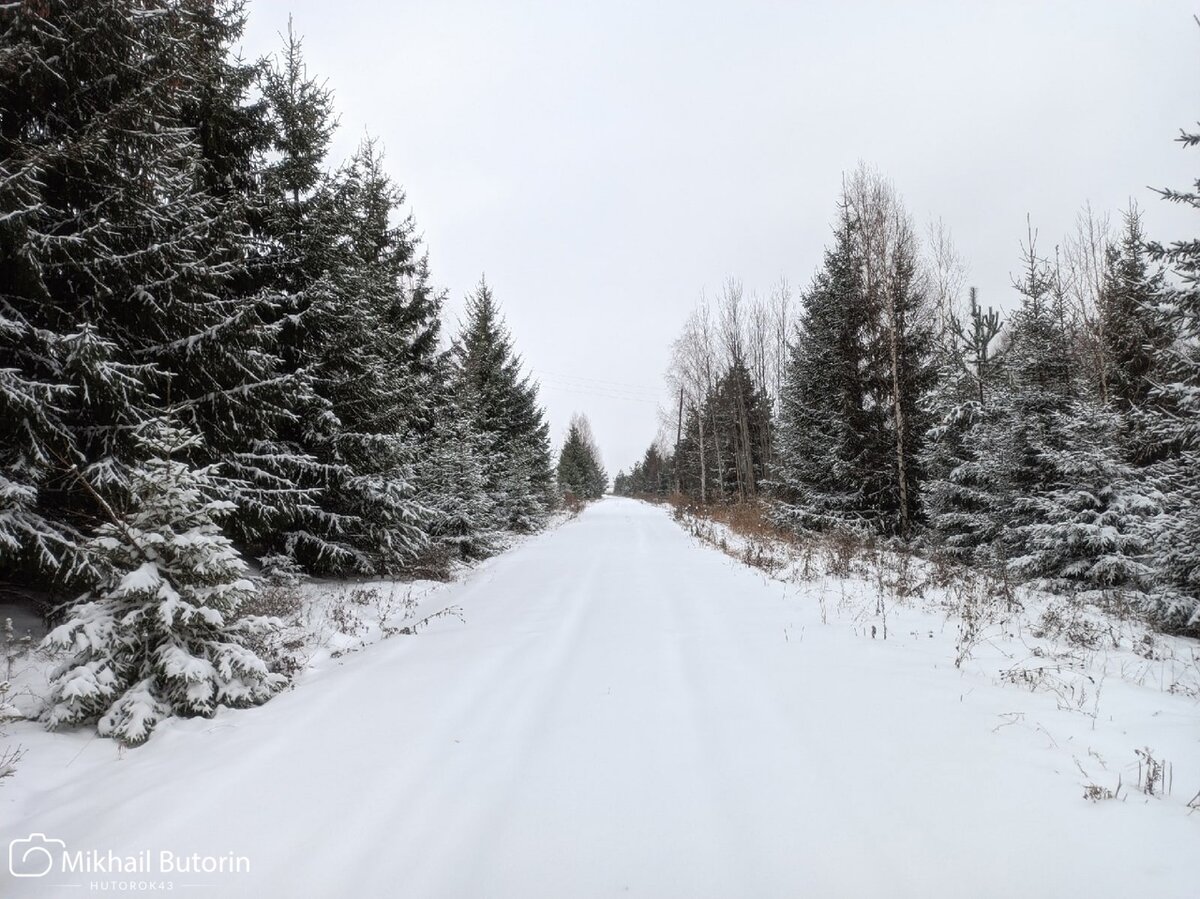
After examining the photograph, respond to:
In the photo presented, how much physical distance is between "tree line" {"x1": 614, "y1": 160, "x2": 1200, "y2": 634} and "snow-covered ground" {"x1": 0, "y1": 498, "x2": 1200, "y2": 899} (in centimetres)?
335

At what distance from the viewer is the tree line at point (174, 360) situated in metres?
3.71

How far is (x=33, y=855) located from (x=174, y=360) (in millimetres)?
5373

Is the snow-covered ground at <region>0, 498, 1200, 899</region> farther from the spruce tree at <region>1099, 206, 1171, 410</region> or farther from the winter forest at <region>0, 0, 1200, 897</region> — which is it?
the spruce tree at <region>1099, 206, 1171, 410</region>

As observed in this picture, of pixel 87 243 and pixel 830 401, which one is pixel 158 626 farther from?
pixel 830 401

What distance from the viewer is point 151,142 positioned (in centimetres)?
512

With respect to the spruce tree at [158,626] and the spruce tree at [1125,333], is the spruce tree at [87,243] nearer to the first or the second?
the spruce tree at [158,626]

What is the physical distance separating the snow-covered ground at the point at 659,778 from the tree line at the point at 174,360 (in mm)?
990

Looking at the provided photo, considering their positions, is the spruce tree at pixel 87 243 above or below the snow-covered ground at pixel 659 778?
above

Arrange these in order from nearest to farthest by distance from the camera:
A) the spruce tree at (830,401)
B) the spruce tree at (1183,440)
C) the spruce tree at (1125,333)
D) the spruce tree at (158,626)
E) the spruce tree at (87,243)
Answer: the spruce tree at (158,626), the spruce tree at (87,243), the spruce tree at (1183,440), the spruce tree at (1125,333), the spruce tree at (830,401)

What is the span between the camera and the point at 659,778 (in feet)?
9.69

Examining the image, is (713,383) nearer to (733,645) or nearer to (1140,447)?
(1140,447)

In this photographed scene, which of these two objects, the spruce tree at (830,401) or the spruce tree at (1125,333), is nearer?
the spruce tree at (1125,333)

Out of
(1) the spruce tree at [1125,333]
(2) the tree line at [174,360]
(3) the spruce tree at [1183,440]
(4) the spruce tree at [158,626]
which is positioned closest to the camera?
(4) the spruce tree at [158,626]

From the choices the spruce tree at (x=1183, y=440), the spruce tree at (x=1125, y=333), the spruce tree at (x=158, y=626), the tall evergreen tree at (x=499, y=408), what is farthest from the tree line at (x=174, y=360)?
the spruce tree at (x=1125, y=333)
